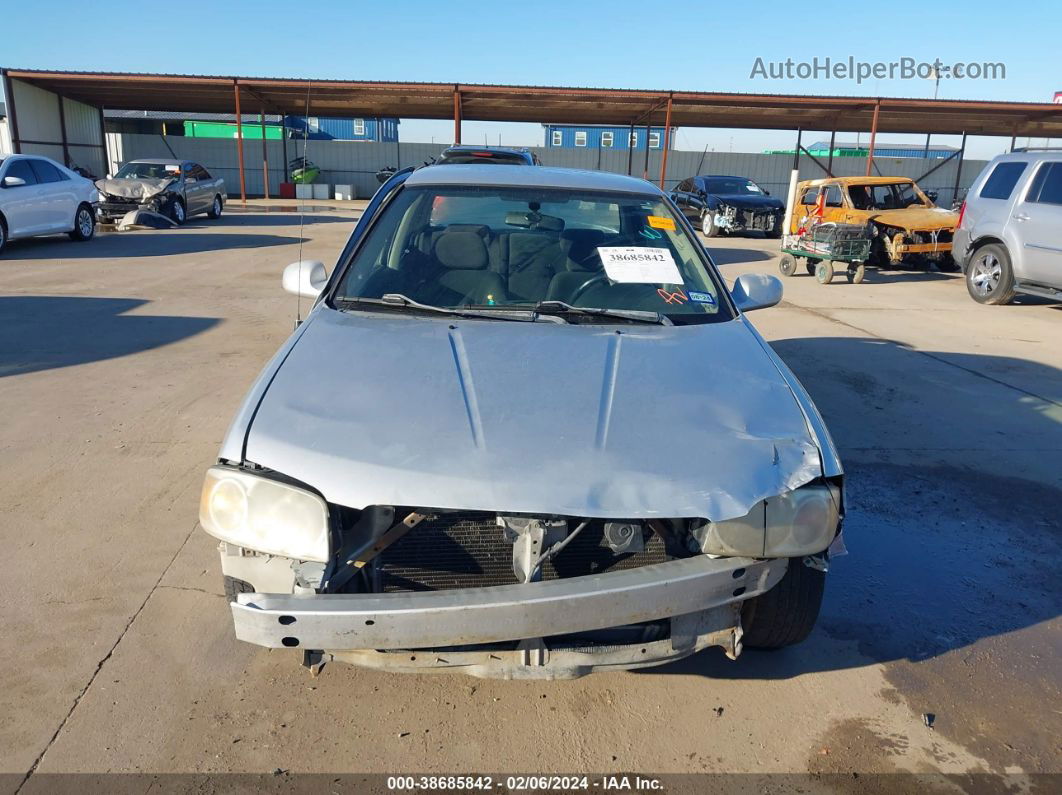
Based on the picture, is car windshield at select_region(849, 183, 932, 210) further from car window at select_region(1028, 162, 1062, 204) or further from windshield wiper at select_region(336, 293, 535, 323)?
windshield wiper at select_region(336, 293, 535, 323)

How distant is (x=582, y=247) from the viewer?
3.58 metres

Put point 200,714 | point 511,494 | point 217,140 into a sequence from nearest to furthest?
point 511,494 → point 200,714 → point 217,140

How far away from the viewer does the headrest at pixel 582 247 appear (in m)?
3.50

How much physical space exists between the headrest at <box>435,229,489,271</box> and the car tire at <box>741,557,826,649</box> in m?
1.82

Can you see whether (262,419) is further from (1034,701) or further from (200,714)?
(1034,701)

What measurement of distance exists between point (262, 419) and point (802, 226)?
1454 centimetres

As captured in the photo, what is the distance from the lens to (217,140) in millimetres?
32875

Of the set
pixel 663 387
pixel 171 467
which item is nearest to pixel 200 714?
pixel 663 387

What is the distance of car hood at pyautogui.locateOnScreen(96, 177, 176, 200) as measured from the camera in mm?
17266

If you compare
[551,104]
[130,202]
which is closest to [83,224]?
[130,202]

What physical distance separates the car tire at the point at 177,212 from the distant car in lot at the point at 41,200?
11.1 ft

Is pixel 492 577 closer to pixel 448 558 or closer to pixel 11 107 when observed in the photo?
pixel 448 558

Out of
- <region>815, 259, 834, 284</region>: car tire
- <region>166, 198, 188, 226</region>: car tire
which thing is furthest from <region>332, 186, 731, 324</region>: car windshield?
<region>166, 198, 188, 226</region>: car tire

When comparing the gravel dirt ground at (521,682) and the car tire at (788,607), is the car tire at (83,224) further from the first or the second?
the car tire at (788,607)
